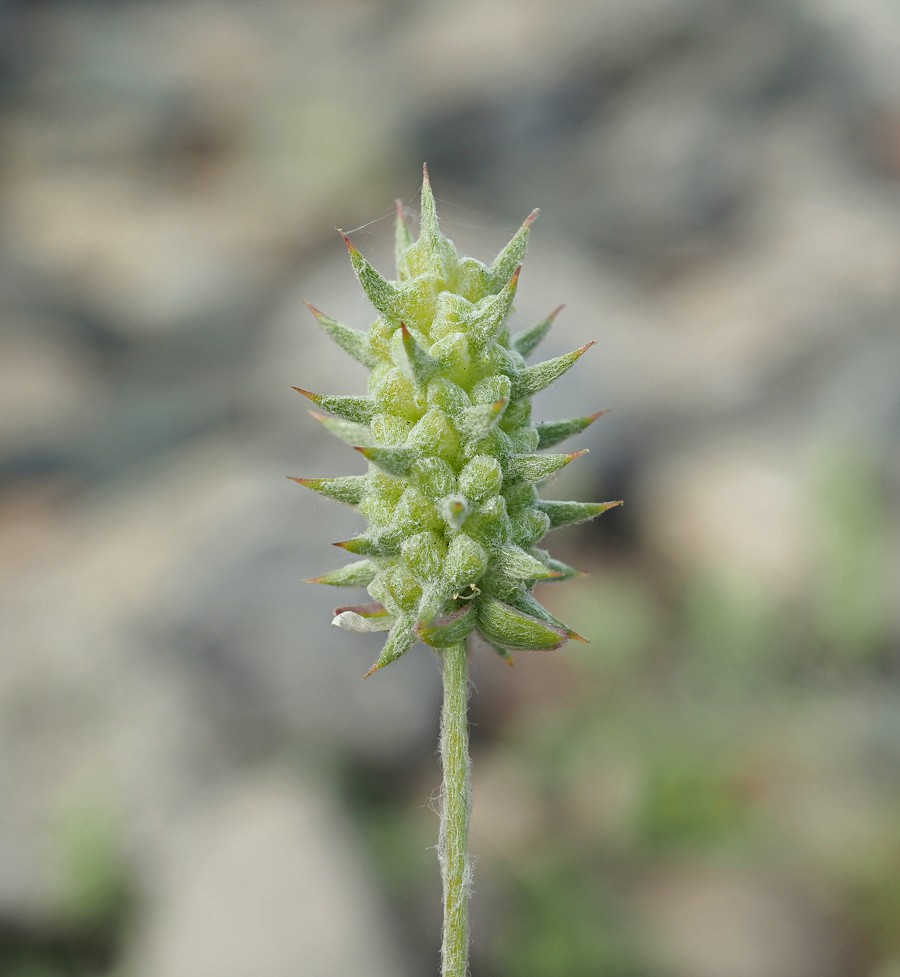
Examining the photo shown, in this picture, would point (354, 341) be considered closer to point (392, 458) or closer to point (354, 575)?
point (392, 458)

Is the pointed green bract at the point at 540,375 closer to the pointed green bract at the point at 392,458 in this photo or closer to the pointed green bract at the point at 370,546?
the pointed green bract at the point at 392,458

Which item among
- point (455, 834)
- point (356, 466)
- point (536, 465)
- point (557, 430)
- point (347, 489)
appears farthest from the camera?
point (356, 466)

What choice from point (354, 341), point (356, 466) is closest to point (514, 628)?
point (354, 341)

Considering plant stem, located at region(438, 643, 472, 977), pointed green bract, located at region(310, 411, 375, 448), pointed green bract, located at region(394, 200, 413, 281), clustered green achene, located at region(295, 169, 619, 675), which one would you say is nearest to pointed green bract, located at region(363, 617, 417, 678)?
clustered green achene, located at region(295, 169, 619, 675)

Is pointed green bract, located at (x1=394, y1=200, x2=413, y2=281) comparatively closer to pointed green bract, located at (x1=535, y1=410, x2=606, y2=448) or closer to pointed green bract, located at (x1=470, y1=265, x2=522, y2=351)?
pointed green bract, located at (x1=470, y1=265, x2=522, y2=351)

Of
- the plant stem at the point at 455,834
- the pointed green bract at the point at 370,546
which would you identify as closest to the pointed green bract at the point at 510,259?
the pointed green bract at the point at 370,546
